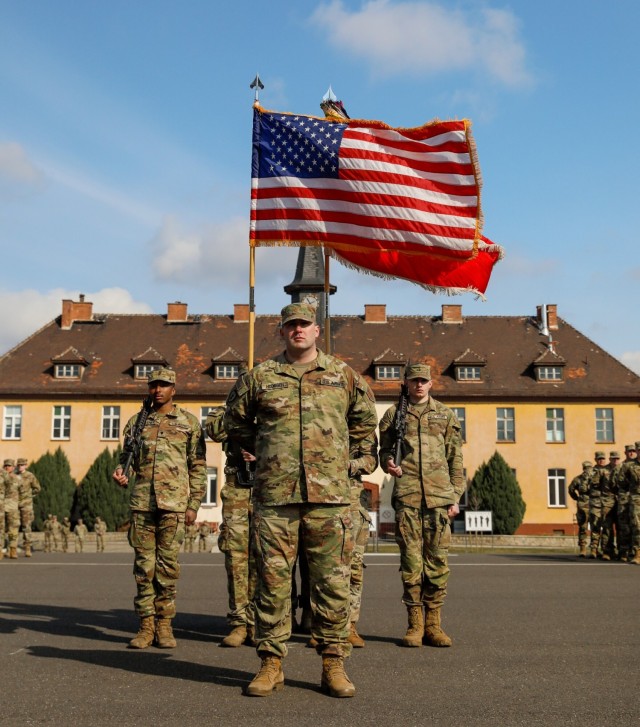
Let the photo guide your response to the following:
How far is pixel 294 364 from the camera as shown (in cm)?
634

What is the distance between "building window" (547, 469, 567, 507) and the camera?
1908 inches

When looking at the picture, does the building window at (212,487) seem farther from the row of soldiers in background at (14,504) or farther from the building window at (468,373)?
the row of soldiers in background at (14,504)

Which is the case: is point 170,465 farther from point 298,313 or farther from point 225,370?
point 225,370

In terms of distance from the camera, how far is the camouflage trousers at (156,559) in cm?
797

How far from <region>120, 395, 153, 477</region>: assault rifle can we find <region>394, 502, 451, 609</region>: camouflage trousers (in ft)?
7.80

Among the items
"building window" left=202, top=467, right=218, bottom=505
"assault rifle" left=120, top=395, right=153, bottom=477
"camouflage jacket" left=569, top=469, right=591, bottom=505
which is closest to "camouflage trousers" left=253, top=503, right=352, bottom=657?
"assault rifle" left=120, top=395, right=153, bottom=477

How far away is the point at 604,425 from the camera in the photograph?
49219 mm

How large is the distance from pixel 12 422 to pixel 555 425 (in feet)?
91.7

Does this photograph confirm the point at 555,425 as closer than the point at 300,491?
No

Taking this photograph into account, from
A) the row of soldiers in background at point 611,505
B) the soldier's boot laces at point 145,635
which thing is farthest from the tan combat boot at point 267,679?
the row of soldiers in background at point 611,505

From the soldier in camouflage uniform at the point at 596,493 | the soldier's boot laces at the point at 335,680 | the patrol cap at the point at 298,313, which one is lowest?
the soldier's boot laces at the point at 335,680

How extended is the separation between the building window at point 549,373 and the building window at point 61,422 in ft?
80.1

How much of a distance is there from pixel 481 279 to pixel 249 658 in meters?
5.92

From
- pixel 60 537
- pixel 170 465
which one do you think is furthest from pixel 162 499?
pixel 60 537
